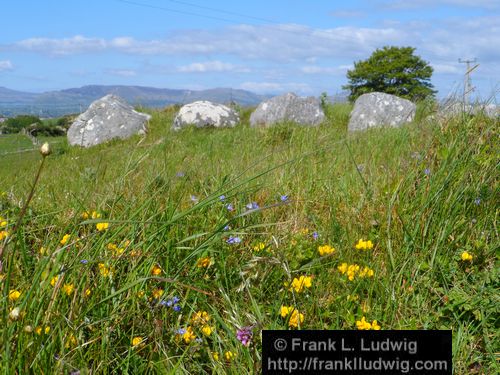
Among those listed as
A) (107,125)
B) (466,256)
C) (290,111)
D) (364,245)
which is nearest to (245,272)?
(364,245)

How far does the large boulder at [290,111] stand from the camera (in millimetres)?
11266

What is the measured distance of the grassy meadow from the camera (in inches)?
68.9

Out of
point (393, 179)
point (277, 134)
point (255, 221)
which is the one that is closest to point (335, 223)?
point (255, 221)

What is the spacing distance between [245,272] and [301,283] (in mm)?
291

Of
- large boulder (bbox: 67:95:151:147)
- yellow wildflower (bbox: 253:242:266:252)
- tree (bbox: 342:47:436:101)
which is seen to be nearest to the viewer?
yellow wildflower (bbox: 253:242:266:252)

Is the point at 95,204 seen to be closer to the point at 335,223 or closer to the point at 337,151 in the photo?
the point at 335,223

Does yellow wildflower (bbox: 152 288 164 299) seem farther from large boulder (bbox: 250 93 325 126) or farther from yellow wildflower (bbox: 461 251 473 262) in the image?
large boulder (bbox: 250 93 325 126)

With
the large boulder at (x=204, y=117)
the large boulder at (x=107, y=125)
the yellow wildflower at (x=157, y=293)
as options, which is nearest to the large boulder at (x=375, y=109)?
the large boulder at (x=204, y=117)

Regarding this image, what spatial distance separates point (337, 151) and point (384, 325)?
2562mm

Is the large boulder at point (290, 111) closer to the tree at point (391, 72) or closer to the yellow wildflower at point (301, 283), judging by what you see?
the yellow wildflower at point (301, 283)

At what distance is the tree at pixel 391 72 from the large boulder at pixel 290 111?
12.8 metres

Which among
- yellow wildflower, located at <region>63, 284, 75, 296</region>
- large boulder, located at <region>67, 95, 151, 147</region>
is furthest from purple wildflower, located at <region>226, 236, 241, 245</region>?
large boulder, located at <region>67, 95, 151, 147</region>

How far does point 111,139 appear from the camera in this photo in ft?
37.1

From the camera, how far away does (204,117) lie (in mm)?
11414
